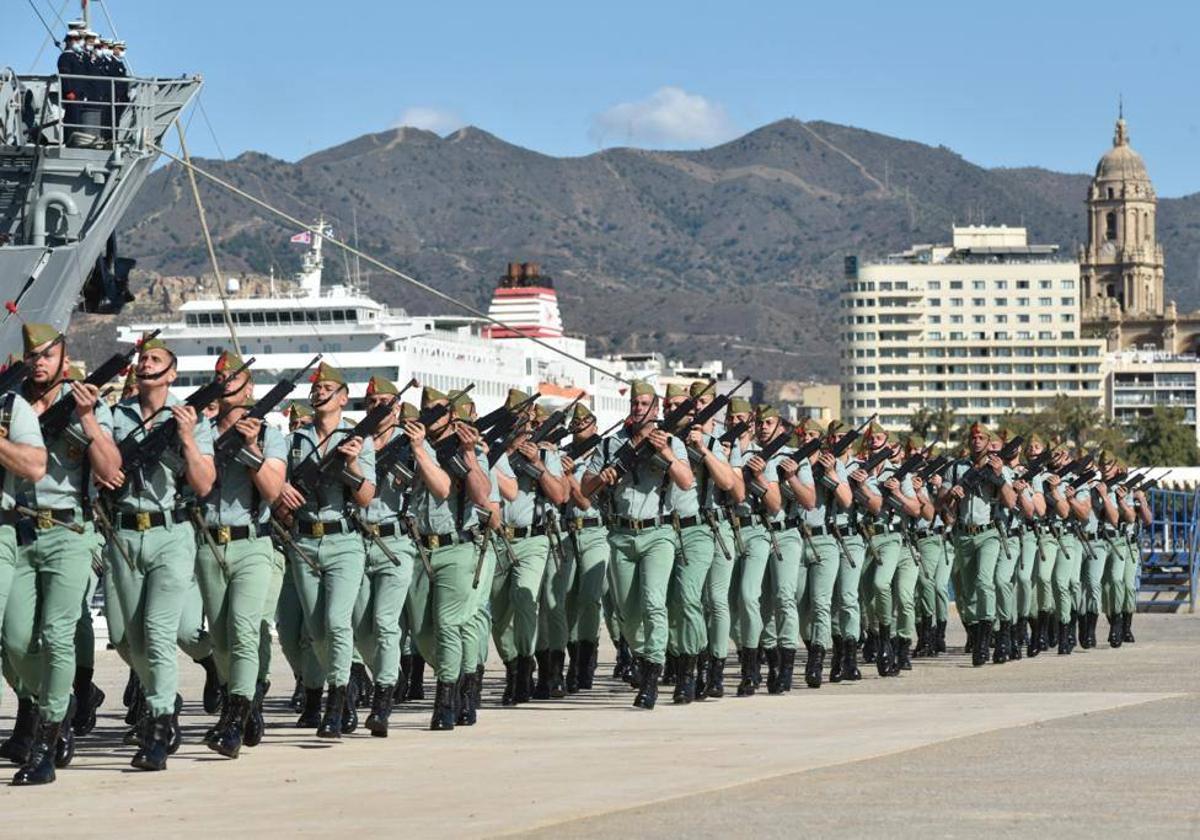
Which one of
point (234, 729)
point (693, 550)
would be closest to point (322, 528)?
point (234, 729)

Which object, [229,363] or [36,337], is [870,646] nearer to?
[229,363]

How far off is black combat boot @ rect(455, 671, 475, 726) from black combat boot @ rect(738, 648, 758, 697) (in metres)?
3.00

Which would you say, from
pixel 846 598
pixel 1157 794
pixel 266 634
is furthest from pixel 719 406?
pixel 1157 794

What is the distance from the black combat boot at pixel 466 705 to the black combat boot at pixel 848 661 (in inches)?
194

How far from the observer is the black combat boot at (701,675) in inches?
623

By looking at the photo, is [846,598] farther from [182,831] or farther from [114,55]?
[114,55]

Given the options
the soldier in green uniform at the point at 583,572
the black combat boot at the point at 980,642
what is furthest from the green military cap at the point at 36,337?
the black combat boot at the point at 980,642

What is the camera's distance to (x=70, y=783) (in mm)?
10570

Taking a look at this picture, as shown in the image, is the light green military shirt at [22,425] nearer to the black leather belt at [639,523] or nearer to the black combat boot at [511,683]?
the black leather belt at [639,523]

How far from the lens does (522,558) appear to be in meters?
15.6

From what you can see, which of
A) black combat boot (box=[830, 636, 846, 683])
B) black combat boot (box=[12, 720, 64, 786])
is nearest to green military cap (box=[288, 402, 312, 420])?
black combat boot (box=[12, 720, 64, 786])

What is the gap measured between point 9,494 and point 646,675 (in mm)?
5145

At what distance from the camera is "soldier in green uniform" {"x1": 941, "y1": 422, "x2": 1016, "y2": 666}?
20688mm

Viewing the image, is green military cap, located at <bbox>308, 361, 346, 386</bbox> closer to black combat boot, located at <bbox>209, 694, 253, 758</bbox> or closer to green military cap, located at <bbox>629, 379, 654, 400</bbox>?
black combat boot, located at <bbox>209, 694, 253, 758</bbox>
